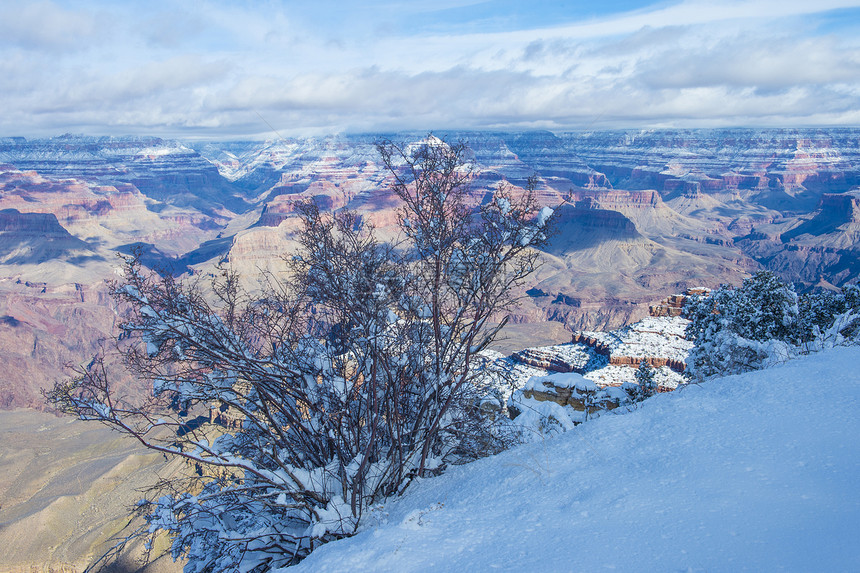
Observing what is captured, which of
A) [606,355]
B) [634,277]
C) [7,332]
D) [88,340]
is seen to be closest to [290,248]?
[88,340]

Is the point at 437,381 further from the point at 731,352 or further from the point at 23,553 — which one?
the point at 23,553

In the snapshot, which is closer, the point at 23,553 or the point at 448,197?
the point at 448,197

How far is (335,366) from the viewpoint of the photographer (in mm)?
8297

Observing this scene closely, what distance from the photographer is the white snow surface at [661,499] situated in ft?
12.6

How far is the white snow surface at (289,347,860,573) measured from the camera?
3830mm

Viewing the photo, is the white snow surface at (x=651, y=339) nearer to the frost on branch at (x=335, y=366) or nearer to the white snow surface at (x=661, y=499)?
the white snow surface at (x=661, y=499)

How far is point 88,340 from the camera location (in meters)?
110

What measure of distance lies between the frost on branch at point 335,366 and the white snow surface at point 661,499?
982 millimetres

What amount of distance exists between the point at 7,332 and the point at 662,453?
12467 cm

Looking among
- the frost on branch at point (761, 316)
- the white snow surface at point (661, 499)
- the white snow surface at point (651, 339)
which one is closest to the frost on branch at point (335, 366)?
the white snow surface at point (661, 499)

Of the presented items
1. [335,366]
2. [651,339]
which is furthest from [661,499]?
[651,339]

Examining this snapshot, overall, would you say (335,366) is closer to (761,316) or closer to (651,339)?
(761,316)

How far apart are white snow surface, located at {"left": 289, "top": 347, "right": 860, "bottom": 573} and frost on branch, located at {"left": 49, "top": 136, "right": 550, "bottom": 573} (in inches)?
38.6

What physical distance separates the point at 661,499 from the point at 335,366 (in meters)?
5.30
